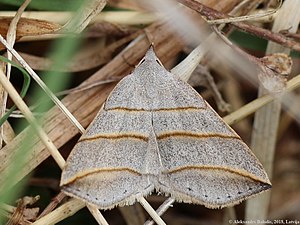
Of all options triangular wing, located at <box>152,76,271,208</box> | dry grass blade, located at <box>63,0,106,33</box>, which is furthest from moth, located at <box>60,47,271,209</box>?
dry grass blade, located at <box>63,0,106,33</box>

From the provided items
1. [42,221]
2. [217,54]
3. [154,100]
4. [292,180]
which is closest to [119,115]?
[154,100]

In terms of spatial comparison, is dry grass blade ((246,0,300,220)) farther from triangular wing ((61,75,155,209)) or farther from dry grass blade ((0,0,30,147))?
dry grass blade ((0,0,30,147))

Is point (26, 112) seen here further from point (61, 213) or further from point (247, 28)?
point (247, 28)

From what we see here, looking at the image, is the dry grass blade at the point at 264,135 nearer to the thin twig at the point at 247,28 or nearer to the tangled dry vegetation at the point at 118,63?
the tangled dry vegetation at the point at 118,63

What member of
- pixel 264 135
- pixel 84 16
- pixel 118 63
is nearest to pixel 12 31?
pixel 84 16

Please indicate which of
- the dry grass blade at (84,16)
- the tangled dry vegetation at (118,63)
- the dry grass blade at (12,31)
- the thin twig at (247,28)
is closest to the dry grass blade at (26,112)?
the tangled dry vegetation at (118,63)

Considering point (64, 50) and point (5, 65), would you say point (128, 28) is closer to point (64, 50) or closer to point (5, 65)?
point (5, 65)
